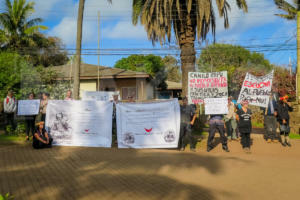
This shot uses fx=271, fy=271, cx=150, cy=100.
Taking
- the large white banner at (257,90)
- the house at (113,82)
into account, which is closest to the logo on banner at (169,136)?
the large white banner at (257,90)

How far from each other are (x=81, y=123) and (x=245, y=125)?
551 cm

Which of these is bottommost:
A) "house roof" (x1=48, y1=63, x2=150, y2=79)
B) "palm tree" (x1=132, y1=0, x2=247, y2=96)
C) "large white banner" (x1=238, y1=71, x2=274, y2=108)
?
"large white banner" (x1=238, y1=71, x2=274, y2=108)

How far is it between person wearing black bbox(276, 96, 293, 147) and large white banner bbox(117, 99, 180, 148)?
3637mm

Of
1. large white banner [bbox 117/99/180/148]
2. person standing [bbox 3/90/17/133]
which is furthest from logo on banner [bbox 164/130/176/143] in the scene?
person standing [bbox 3/90/17/133]

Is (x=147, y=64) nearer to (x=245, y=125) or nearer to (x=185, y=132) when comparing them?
(x=185, y=132)

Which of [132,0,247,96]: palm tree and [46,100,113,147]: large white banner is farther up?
[132,0,247,96]: palm tree

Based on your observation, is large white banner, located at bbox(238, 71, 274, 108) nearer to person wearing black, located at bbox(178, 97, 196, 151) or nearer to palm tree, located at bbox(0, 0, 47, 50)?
person wearing black, located at bbox(178, 97, 196, 151)

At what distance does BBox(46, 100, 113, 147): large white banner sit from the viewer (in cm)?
936

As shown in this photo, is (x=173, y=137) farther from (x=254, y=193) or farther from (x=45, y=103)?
(x=45, y=103)

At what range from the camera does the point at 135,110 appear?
9.05 metres

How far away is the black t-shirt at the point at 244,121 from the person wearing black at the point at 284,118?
1473 millimetres

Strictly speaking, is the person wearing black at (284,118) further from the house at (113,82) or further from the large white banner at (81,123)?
the house at (113,82)

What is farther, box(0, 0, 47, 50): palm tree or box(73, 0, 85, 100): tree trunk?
box(0, 0, 47, 50): palm tree

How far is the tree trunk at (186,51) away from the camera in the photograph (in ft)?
40.2
